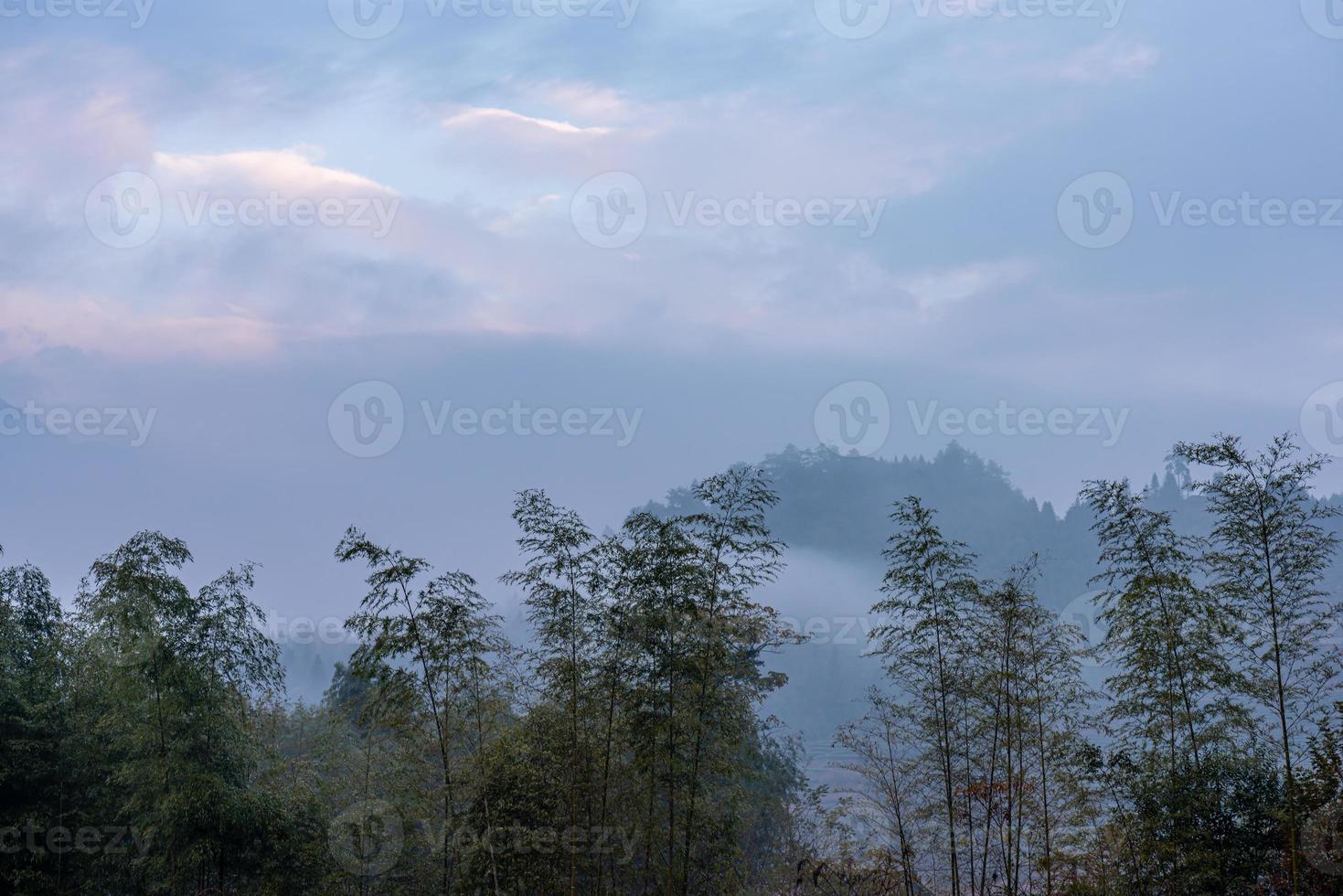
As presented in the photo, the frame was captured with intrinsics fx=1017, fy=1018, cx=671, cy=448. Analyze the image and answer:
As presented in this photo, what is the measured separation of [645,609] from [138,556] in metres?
5.70

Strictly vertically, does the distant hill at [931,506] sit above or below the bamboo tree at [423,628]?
above

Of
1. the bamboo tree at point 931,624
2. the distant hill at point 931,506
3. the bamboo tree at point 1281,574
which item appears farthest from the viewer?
the distant hill at point 931,506

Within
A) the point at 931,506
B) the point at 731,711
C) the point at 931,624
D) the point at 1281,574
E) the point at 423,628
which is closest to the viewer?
the point at 1281,574

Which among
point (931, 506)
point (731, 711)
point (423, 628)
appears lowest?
point (731, 711)

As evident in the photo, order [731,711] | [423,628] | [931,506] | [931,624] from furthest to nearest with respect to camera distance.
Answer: [931,506]
[423,628]
[731,711]
[931,624]

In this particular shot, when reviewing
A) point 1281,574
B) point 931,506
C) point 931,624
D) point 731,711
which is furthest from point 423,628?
point 931,506

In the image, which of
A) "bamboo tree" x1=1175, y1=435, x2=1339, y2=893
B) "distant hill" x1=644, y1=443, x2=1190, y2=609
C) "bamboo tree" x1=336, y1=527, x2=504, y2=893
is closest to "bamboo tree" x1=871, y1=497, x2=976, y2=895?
"bamboo tree" x1=1175, y1=435, x2=1339, y2=893

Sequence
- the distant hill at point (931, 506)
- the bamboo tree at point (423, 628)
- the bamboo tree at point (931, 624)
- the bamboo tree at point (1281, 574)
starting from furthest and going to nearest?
1. the distant hill at point (931, 506)
2. the bamboo tree at point (423, 628)
3. the bamboo tree at point (931, 624)
4. the bamboo tree at point (1281, 574)

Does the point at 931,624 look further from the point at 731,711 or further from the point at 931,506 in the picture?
the point at 931,506

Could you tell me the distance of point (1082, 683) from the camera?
28.6ft

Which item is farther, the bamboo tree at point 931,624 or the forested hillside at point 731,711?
the bamboo tree at point 931,624

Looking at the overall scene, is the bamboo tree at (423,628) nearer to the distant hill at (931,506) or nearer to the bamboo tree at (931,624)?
the bamboo tree at (931,624)

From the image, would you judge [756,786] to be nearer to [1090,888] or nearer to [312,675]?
[1090,888]

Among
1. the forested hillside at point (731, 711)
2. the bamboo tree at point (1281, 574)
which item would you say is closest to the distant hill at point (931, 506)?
the forested hillside at point (731, 711)
